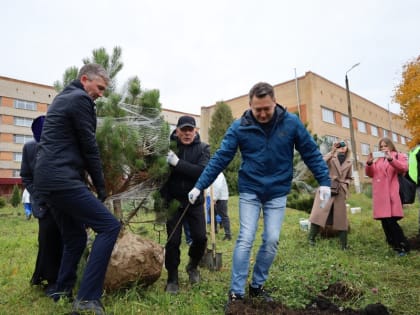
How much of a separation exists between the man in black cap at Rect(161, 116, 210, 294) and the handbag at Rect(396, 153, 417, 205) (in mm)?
3540

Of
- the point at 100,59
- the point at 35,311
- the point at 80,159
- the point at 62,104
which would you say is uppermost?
the point at 100,59

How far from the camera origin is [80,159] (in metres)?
2.47

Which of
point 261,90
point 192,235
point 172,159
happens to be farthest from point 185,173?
point 261,90

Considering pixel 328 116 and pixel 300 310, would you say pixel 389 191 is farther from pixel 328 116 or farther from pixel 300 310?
pixel 328 116

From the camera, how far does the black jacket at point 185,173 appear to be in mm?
3254

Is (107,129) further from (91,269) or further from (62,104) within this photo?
(91,269)

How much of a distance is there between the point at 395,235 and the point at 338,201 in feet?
2.92

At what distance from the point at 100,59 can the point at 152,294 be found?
6.92 feet

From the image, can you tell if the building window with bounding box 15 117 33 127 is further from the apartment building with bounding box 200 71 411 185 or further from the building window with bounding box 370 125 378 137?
the building window with bounding box 370 125 378 137

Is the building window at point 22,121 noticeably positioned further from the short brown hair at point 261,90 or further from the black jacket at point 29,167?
the short brown hair at point 261,90

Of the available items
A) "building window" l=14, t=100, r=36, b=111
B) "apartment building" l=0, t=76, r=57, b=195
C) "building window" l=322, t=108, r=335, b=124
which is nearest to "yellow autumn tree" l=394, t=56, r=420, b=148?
"building window" l=322, t=108, r=335, b=124

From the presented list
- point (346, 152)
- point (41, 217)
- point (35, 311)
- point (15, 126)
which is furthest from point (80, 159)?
point (15, 126)

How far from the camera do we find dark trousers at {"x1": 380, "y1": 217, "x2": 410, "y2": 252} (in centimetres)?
476

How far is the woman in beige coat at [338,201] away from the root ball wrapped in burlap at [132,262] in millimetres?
3062
